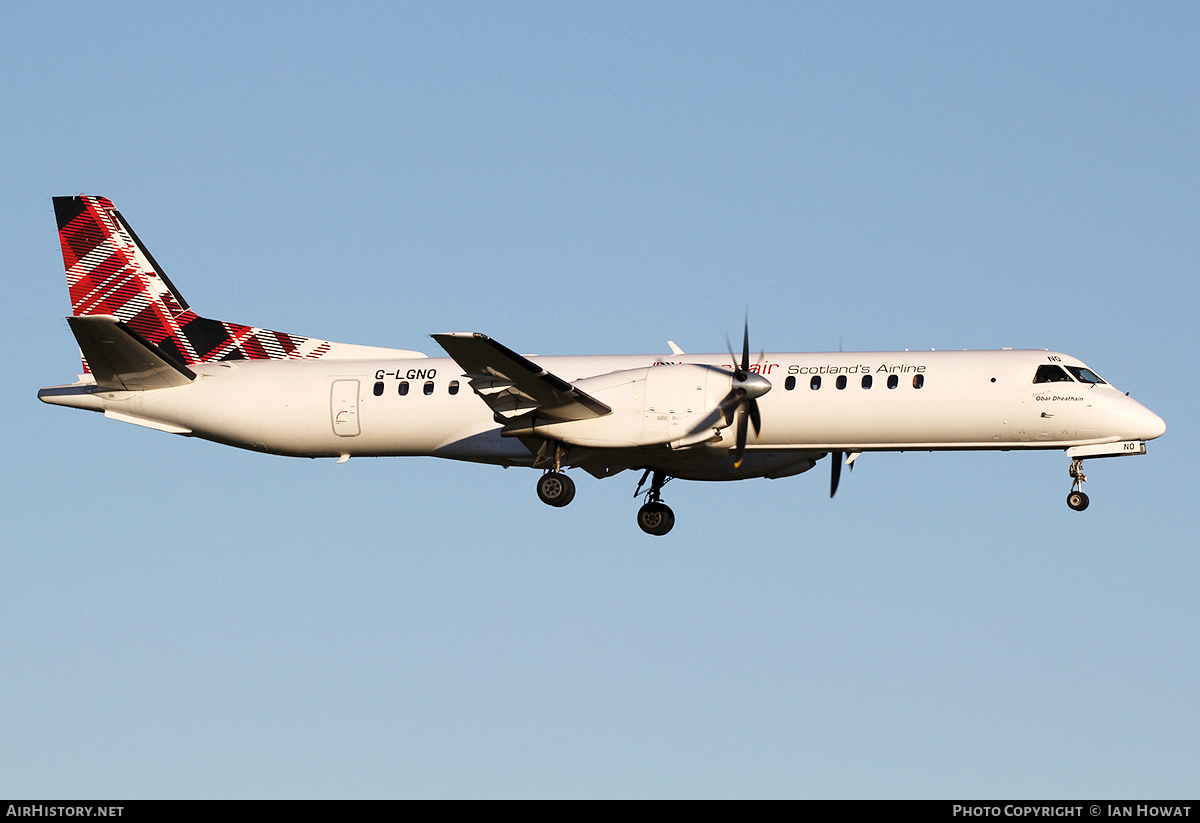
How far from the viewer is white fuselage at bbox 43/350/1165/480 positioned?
25531 millimetres

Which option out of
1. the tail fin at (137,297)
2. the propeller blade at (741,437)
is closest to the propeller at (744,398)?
the propeller blade at (741,437)

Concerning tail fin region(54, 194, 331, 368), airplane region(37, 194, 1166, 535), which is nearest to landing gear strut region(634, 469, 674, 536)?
airplane region(37, 194, 1166, 535)

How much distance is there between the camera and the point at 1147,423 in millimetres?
25422

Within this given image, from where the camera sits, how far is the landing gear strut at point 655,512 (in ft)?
97.5

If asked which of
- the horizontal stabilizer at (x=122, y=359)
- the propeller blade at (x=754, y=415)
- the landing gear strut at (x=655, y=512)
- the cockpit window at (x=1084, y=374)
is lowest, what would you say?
the landing gear strut at (x=655, y=512)

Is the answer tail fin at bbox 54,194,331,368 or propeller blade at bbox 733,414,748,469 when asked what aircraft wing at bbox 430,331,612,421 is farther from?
tail fin at bbox 54,194,331,368

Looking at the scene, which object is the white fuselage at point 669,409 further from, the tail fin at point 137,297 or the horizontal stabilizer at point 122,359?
the tail fin at point 137,297

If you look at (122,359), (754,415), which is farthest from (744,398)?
(122,359)

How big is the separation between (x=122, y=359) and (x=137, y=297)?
11.6 ft

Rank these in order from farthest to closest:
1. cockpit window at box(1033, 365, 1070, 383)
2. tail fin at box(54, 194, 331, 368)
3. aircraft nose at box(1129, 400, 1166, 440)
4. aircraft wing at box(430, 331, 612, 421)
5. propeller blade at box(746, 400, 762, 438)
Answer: tail fin at box(54, 194, 331, 368)
propeller blade at box(746, 400, 762, 438)
cockpit window at box(1033, 365, 1070, 383)
aircraft nose at box(1129, 400, 1166, 440)
aircraft wing at box(430, 331, 612, 421)

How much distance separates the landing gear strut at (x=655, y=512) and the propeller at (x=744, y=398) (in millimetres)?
3478

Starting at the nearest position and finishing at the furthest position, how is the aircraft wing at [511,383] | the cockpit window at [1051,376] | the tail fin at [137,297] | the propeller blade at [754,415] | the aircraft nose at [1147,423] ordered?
the aircraft wing at [511,383], the aircraft nose at [1147,423], the cockpit window at [1051,376], the propeller blade at [754,415], the tail fin at [137,297]

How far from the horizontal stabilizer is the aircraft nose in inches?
698
